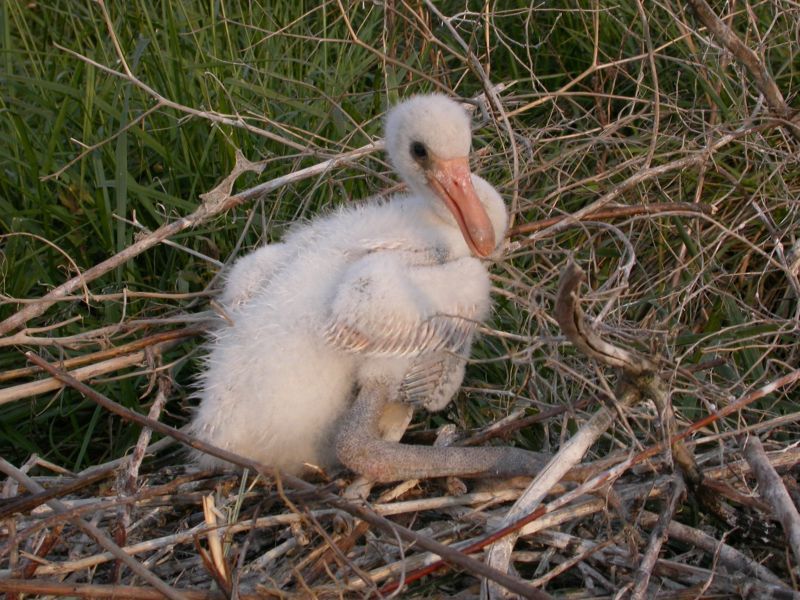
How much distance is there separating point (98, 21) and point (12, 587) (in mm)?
3112

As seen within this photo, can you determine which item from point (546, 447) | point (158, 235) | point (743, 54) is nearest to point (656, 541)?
point (546, 447)

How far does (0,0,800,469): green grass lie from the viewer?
347 centimetres

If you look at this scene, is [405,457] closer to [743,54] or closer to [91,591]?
[91,591]

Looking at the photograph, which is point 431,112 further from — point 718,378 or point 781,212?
point 781,212

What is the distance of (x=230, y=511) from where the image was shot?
2.71 m

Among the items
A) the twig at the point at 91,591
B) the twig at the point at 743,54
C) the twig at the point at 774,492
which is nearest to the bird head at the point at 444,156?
the twig at the point at 743,54

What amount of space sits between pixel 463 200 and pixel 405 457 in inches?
28.0

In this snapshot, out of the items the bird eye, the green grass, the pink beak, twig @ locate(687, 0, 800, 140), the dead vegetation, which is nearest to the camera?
the dead vegetation

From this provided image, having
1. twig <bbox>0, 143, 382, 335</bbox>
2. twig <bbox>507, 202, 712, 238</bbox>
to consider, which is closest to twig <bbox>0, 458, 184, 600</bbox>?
twig <bbox>0, 143, 382, 335</bbox>

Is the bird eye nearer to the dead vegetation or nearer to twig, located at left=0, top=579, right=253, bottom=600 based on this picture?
the dead vegetation

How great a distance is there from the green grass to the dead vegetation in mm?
27

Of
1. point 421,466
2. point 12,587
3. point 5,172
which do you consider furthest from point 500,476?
point 5,172

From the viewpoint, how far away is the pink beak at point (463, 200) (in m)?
2.92

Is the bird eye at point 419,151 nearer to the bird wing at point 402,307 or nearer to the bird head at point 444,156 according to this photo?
the bird head at point 444,156
